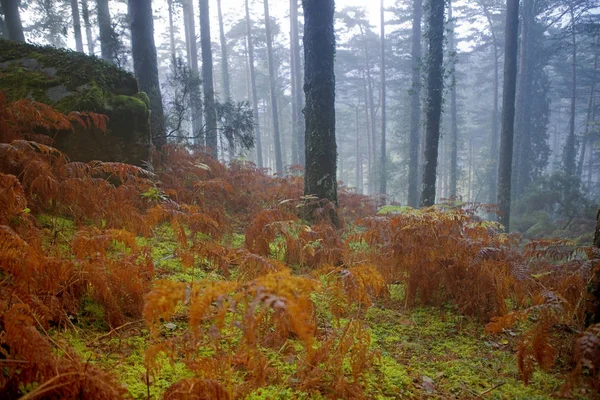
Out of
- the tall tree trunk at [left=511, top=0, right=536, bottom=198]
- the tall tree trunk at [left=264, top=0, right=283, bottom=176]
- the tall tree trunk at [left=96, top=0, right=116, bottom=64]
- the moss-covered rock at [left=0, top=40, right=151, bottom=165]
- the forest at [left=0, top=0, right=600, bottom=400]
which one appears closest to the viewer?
the forest at [left=0, top=0, right=600, bottom=400]

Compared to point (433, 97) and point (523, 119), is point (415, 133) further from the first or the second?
point (433, 97)

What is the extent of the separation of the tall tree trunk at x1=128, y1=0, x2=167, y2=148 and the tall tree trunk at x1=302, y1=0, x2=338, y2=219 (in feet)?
14.8

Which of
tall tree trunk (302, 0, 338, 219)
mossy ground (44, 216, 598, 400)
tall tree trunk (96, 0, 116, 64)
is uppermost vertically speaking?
tall tree trunk (96, 0, 116, 64)

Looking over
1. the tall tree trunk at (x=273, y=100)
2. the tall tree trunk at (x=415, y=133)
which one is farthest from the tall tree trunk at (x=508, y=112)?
the tall tree trunk at (x=273, y=100)

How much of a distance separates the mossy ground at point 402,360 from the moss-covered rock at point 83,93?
254 cm

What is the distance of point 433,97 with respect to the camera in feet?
36.2

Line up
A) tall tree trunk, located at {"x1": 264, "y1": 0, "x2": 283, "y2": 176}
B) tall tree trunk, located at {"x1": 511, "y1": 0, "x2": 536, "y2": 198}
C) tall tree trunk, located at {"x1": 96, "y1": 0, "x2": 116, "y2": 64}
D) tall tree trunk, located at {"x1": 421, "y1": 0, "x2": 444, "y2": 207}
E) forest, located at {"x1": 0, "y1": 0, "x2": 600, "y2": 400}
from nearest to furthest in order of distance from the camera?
forest, located at {"x1": 0, "y1": 0, "x2": 600, "y2": 400} → tall tree trunk, located at {"x1": 421, "y1": 0, "x2": 444, "y2": 207} → tall tree trunk, located at {"x1": 96, "y1": 0, "x2": 116, "y2": 64} → tall tree trunk, located at {"x1": 511, "y1": 0, "x2": 536, "y2": 198} → tall tree trunk, located at {"x1": 264, "y1": 0, "x2": 283, "y2": 176}

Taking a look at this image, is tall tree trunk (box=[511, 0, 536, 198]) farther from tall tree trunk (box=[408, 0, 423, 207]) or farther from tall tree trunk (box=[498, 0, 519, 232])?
tall tree trunk (box=[498, 0, 519, 232])

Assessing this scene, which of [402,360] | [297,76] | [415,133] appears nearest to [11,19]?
[297,76]

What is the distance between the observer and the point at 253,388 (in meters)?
2.24

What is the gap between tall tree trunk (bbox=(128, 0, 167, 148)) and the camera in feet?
32.1

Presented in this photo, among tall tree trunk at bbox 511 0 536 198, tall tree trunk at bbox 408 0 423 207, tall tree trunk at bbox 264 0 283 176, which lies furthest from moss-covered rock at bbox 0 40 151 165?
tall tree trunk at bbox 511 0 536 198

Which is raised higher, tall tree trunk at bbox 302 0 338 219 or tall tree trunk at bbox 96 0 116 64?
tall tree trunk at bbox 96 0 116 64

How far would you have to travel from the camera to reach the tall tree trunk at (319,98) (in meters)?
7.39
